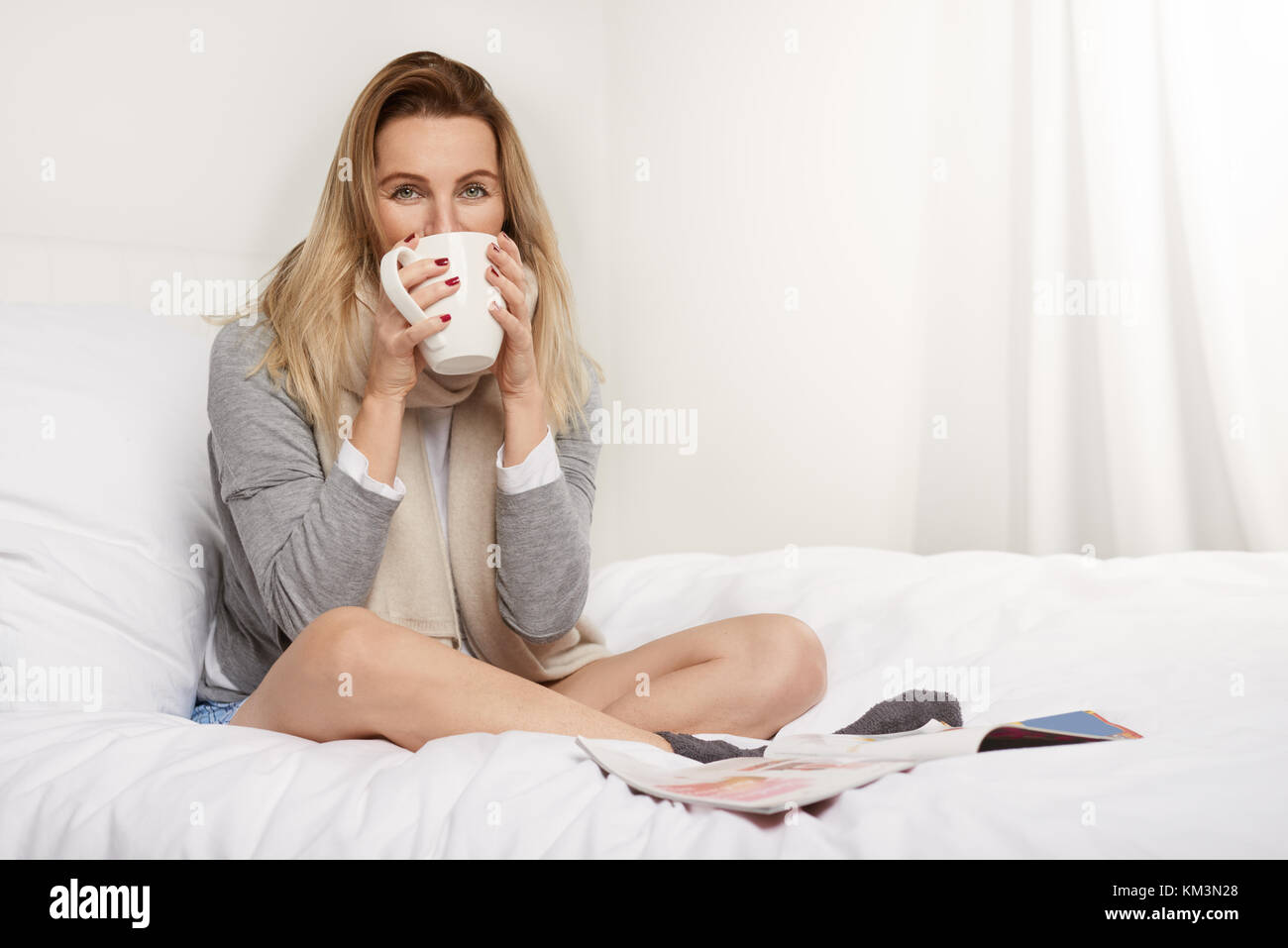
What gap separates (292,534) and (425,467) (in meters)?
0.18

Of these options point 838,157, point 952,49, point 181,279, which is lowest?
point 181,279

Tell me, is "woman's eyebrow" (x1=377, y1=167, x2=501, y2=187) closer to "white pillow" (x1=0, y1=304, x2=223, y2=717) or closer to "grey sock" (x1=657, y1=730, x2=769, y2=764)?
"white pillow" (x1=0, y1=304, x2=223, y2=717)

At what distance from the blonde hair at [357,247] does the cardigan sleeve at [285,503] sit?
0.03 m

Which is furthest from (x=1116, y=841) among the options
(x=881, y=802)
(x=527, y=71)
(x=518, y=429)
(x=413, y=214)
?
(x=527, y=71)

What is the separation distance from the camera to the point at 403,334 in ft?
2.94

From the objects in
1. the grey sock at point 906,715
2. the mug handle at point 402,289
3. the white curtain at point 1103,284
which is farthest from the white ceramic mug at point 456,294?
the white curtain at point 1103,284

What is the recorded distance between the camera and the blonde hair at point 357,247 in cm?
104

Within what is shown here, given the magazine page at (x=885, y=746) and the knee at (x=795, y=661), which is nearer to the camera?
the magazine page at (x=885, y=746)

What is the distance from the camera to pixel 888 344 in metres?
2.06

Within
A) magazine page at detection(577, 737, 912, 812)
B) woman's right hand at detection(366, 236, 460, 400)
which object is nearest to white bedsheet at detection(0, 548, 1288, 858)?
magazine page at detection(577, 737, 912, 812)

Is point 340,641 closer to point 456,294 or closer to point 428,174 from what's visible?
point 456,294

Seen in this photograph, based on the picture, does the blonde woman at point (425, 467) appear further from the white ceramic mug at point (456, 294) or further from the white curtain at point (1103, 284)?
the white curtain at point (1103, 284)
